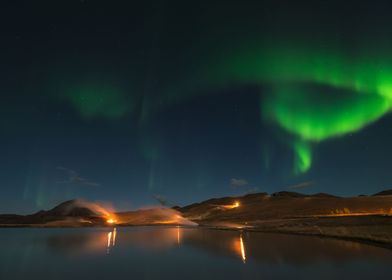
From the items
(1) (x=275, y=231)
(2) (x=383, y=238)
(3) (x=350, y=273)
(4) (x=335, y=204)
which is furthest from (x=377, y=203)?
(3) (x=350, y=273)

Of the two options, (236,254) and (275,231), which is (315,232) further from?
(236,254)

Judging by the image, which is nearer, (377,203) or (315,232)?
(315,232)

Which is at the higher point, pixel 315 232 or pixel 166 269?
pixel 315 232

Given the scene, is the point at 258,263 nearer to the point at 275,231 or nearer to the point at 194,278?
the point at 194,278

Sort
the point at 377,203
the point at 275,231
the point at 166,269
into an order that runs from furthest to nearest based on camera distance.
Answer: the point at 377,203
the point at 275,231
the point at 166,269

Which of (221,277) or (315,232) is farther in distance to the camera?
(315,232)

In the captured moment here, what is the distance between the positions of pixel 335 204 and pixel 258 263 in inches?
5109

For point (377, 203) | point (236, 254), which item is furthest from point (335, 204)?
point (236, 254)

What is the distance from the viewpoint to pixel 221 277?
26109 millimetres

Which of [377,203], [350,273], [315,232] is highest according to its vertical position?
[377,203]

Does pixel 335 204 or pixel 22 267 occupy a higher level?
pixel 335 204

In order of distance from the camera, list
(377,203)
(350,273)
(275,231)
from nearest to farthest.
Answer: (350,273) → (275,231) → (377,203)

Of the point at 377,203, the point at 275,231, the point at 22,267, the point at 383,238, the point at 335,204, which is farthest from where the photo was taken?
the point at 335,204

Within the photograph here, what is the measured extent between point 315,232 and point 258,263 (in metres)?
38.7
